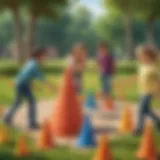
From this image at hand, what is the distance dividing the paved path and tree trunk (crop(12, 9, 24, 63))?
3.42 metres

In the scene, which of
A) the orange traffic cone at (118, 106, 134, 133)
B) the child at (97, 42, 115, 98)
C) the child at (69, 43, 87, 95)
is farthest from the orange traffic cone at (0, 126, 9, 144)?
the child at (97, 42, 115, 98)

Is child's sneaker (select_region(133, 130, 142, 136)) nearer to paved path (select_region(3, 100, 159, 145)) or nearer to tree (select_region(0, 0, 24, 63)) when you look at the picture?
paved path (select_region(3, 100, 159, 145))

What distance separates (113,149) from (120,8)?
30.1 feet

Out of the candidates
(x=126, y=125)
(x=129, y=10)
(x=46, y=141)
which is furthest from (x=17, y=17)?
(x=46, y=141)

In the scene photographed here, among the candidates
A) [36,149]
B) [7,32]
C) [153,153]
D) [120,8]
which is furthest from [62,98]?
[120,8]

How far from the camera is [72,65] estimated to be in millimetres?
10070

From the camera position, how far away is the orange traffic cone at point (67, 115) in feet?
23.1

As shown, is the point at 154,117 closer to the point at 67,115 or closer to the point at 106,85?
the point at 67,115

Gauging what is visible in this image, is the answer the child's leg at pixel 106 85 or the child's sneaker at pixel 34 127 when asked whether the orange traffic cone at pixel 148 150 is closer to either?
the child's sneaker at pixel 34 127

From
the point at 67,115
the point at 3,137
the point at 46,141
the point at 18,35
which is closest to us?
the point at 46,141

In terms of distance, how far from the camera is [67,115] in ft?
23.4

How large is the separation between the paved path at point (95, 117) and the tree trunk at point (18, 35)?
135 inches

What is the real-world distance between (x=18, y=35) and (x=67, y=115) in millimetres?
7187

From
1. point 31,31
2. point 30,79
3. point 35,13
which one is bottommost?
point 30,79
